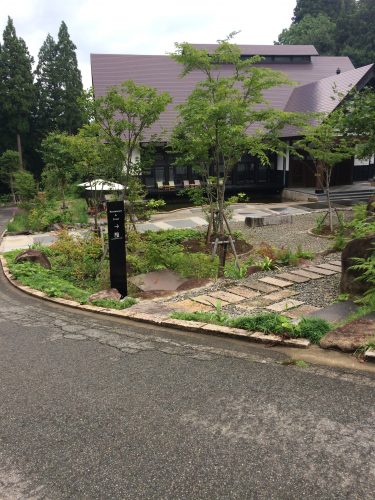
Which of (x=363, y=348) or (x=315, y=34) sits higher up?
(x=315, y=34)

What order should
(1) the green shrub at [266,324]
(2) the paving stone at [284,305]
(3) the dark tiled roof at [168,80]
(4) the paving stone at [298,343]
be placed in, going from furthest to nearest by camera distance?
1. (3) the dark tiled roof at [168,80]
2. (2) the paving stone at [284,305]
3. (1) the green shrub at [266,324]
4. (4) the paving stone at [298,343]

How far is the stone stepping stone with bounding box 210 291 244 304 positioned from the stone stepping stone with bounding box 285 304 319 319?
1.01 meters

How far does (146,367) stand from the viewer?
4.29 m

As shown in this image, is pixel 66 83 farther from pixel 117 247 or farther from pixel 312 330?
pixel 312 330

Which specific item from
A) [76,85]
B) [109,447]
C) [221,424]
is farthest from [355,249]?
[76,85]

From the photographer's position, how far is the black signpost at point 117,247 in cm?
754

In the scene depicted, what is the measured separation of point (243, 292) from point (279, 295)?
641 millimetres

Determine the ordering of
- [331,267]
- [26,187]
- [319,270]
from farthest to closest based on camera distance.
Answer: [26,187]
[331,267]
[319,270]

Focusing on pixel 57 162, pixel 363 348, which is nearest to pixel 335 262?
pixel 363 348

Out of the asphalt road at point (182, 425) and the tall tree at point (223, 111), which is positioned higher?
the tall tree at point (223, 111)

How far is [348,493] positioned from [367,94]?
43.3 feet

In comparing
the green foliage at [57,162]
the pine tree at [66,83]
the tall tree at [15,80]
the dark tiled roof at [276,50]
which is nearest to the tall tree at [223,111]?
the green foliage at [57,162]

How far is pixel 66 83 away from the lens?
3566 cm

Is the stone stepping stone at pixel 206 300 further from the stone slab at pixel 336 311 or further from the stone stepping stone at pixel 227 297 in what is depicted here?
the stone slab at pixel 336 311
